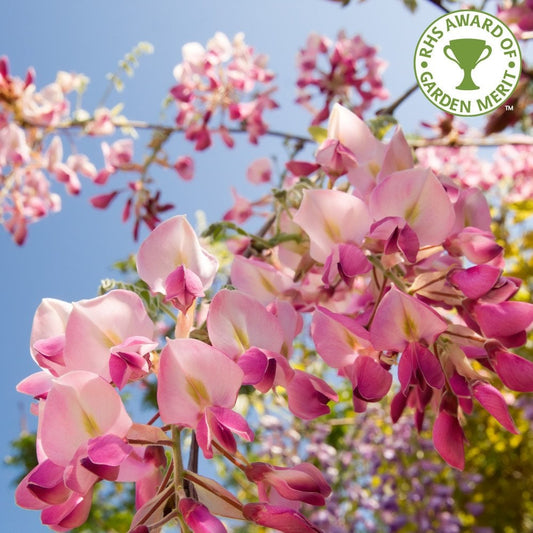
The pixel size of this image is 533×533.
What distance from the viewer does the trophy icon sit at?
2.36 ft

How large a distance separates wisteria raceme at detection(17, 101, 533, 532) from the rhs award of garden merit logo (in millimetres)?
259

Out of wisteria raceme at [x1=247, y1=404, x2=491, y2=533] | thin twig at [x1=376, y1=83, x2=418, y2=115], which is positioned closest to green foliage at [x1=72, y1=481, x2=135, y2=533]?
wisteria raceme at [x1=247, y1=404, x2=491, y2=533]

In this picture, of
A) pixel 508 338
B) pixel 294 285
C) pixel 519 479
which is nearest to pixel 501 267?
pixel 508 338

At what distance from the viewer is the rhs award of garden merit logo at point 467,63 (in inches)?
28.4

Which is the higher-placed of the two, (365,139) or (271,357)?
(365,139)

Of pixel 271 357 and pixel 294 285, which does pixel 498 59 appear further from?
pixel 271 357

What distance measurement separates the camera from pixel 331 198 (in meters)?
0.44

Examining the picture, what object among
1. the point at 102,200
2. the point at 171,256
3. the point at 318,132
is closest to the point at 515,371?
the point at 171,256

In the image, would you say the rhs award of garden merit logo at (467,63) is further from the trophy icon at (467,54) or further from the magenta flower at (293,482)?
the magenta flower at (293,482)

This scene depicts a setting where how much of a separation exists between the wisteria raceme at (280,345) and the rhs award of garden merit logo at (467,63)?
10.2 inches

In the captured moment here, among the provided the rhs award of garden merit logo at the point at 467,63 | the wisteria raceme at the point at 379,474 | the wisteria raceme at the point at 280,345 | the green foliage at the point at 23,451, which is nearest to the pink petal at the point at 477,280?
the wisteria raceme at the point at 280,345

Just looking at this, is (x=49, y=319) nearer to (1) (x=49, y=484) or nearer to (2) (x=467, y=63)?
(1) (x=49, y=484)

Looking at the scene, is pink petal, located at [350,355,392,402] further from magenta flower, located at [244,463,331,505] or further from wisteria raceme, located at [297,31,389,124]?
wisteria raceme, located at [297,31,389,124]

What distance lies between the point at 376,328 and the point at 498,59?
1.64ft
